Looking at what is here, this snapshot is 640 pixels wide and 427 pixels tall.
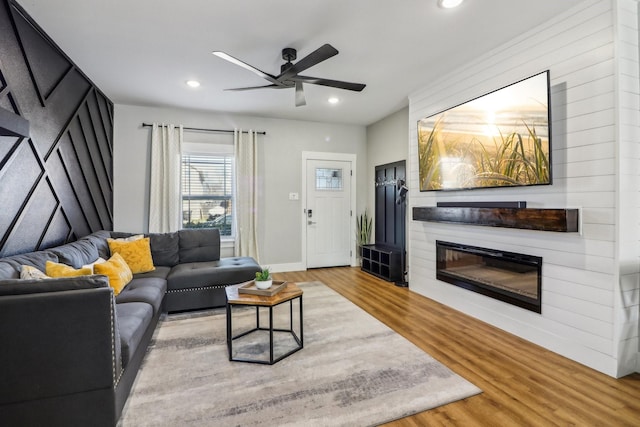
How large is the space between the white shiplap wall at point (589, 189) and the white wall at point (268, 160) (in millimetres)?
3231

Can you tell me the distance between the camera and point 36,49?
266 centimetres

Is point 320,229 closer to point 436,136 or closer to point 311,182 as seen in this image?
point 311,182

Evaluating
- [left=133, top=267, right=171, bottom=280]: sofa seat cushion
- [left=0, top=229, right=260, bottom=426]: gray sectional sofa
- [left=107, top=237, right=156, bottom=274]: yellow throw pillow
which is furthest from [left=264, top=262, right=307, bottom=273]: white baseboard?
[left=0, top=229, right=260, bottom=426]: gray sectional sofa

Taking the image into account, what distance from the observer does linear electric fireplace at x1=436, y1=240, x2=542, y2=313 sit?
2.70 metres

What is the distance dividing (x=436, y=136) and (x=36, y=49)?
3924 millimetres

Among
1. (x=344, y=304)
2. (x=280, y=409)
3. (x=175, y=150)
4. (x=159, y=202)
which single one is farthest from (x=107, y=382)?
(x=175, y=150)

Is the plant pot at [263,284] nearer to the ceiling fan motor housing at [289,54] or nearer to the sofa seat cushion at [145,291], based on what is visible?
the sofa seat cushion at [145,291]

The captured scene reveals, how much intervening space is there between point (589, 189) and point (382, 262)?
2.99m

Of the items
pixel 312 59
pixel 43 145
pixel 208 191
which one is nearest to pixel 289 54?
pixel 312 59

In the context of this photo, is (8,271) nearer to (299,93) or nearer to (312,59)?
(312,59)

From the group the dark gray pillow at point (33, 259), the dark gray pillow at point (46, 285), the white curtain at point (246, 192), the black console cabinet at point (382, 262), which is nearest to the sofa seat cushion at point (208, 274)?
the dark gray pillow at point (33, 259)

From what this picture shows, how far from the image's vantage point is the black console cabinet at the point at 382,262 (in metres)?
4.72

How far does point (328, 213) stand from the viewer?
5.77m

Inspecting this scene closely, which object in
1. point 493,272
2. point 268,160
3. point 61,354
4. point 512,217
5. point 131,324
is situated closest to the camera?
point 61,354
